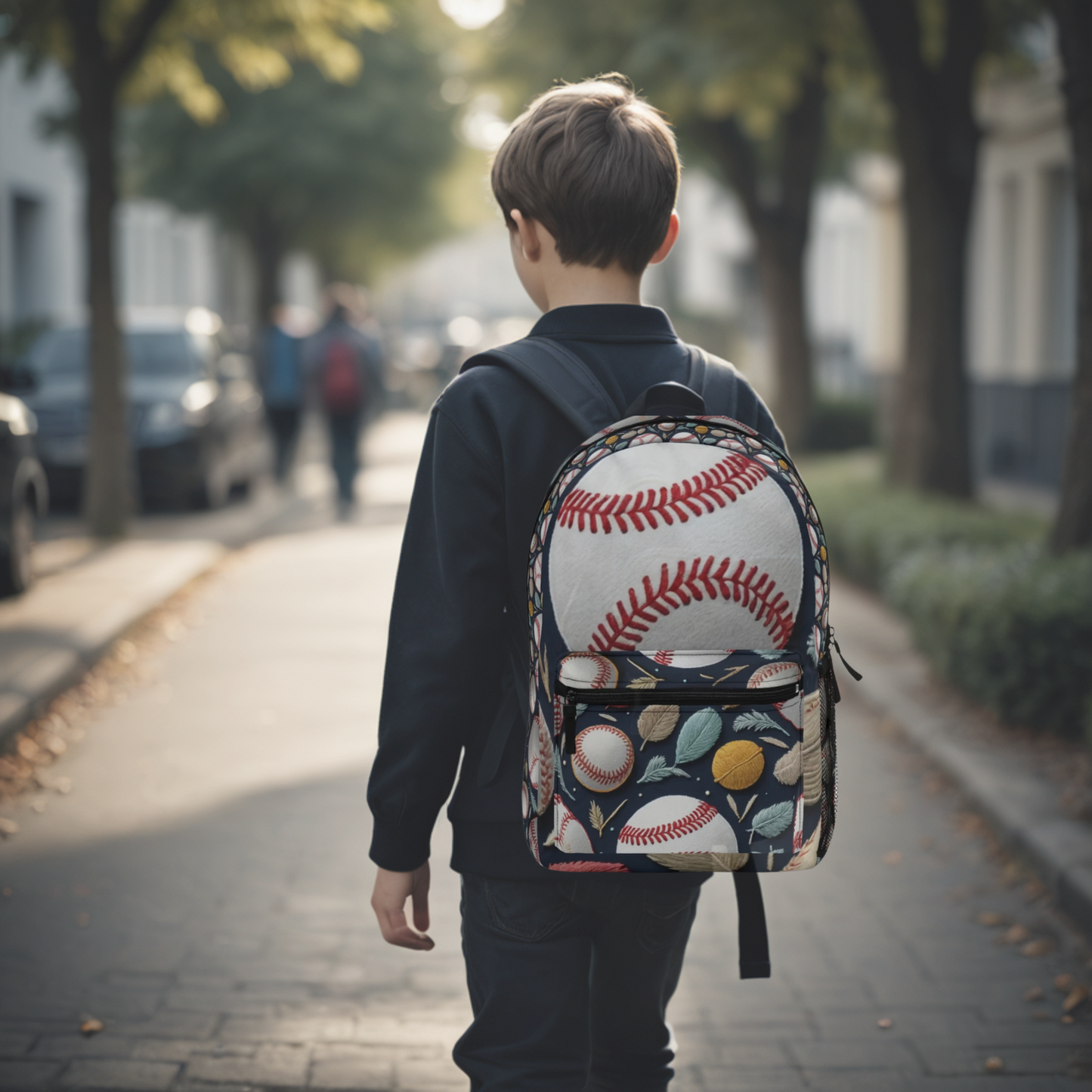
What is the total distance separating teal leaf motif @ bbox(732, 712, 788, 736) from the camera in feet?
6.19

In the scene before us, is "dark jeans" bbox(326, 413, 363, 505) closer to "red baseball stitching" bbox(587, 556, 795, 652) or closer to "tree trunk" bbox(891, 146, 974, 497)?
"tree trunk" bbox(891, 146, 974, 497)

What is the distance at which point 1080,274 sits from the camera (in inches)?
296

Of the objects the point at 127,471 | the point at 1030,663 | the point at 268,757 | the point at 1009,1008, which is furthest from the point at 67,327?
the point at 1009,1008

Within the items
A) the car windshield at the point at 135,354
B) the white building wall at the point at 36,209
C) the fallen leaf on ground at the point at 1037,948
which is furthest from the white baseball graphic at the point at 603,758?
the white building wall at the point at 36,209

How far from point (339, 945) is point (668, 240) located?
2799mm

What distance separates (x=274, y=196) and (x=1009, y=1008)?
27.3m

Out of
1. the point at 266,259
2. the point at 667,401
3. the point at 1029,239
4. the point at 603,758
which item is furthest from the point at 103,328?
the point at 266,259

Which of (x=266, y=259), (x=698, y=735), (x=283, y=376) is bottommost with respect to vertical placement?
(x=283, y=376)

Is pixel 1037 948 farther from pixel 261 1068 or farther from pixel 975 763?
pixel 261 1068

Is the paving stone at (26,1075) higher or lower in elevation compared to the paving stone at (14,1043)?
higher

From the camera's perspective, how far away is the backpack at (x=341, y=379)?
1508 centimetres

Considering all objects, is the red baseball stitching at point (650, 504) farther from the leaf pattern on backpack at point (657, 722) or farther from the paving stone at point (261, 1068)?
the paving stone at point (261, 1068)

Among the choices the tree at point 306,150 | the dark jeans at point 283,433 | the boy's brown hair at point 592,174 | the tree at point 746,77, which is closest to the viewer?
the boy's brown hair at point 592,174

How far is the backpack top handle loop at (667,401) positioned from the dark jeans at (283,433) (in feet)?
51.0
